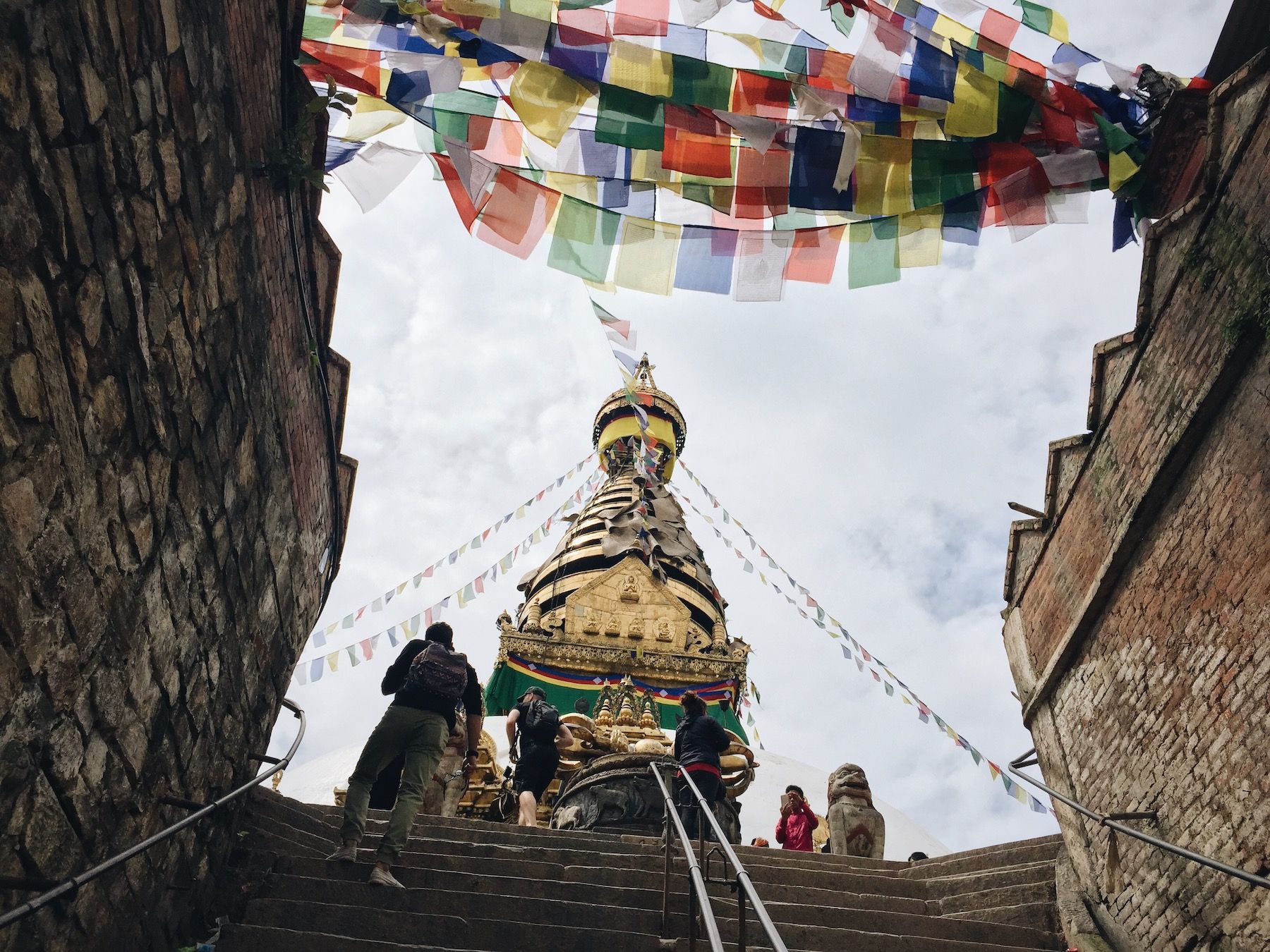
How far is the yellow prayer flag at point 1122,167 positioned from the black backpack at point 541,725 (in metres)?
5.99

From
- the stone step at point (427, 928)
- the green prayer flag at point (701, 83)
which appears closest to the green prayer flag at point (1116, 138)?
the green prayer flag at point (701, 83)

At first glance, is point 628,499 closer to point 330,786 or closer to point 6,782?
point 330,786

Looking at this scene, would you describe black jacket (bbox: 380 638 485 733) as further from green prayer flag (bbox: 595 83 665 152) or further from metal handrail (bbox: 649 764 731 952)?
green prayer flag (bbox: 595 83 665 152)

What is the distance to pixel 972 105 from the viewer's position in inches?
268

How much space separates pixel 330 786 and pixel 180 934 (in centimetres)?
1062

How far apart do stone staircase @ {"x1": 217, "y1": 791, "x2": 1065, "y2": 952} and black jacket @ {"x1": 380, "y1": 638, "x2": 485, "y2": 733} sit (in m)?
0.86

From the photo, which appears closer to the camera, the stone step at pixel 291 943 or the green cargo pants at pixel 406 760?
the stone step at pixel 291 943

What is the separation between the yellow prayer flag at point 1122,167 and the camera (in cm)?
679

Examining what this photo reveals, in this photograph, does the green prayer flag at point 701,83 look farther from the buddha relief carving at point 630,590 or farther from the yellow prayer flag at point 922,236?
the buddha relief carving at point 630,590

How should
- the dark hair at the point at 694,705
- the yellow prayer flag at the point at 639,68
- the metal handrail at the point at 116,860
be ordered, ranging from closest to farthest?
the metal handrail at the point at 116,860 → the yellow prayer flag at the point at 639,68 → the dark hair at the point at 694,705

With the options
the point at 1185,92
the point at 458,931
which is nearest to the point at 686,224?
the point at 1185,92

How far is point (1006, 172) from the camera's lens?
23.4ft

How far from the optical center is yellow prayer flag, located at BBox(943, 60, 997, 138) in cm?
679

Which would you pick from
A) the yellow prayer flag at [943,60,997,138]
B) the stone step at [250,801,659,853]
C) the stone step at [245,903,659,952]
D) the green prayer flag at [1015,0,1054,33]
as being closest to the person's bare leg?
the stone step at [250,801,659,853]
